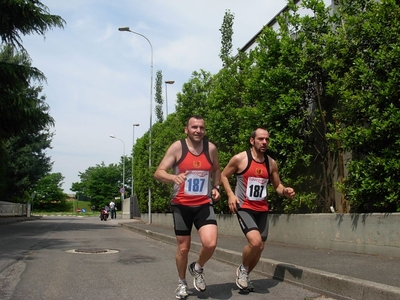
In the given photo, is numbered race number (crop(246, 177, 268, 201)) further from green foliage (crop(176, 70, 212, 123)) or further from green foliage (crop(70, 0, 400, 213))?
green foliage (crop(176, 70, 212, 123))

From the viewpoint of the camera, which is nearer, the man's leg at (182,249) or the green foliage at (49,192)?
the man's leg at (182,249)

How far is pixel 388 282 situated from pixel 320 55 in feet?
20.5

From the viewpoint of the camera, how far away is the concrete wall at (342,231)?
303 inches

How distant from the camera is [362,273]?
597cm

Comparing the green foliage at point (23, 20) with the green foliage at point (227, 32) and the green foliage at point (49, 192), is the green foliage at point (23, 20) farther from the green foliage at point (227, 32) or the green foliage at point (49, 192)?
the green foliage at point (49, 192)

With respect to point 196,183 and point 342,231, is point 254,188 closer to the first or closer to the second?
point 196,183

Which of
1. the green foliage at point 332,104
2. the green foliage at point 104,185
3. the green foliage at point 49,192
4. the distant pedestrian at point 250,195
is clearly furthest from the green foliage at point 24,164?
the green foliage at point 104,185

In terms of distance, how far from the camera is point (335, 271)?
20.3 ft

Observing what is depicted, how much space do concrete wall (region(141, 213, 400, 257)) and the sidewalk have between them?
0.20 meters

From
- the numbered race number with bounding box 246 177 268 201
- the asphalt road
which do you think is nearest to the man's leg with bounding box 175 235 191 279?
the asphalt road

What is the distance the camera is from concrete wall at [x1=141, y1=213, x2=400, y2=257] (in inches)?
303

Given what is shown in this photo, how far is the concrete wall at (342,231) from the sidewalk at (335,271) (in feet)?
0.66

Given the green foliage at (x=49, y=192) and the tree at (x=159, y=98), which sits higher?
the tree at (x=159, y=98)

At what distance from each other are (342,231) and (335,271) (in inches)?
113
